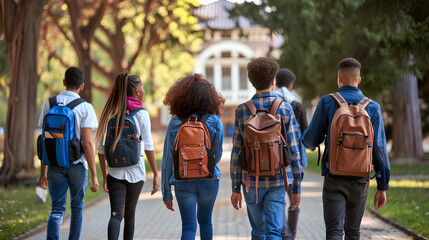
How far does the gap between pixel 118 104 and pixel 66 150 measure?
66 centimetres

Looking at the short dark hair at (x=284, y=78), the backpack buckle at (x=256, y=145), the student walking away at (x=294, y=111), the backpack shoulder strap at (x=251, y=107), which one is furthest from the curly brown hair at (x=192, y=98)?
the short dark hair at (x=284, y=78)

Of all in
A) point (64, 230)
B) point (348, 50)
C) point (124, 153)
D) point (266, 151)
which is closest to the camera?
point (266, 151)

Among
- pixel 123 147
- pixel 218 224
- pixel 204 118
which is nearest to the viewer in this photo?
pixel 204 118

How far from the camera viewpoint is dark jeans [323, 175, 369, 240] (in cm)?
450

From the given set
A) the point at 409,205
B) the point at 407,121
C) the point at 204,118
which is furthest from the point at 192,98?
the point at 407,121

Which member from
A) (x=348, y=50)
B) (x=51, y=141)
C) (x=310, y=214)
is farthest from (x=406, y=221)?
(x=348, y=50)

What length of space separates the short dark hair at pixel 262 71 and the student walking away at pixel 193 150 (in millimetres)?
340

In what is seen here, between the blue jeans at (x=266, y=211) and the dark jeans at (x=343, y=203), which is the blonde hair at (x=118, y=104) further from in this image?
the dark jeans at (x=343, y=203)

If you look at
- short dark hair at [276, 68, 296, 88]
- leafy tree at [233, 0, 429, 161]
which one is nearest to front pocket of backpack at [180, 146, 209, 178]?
short dark hair at [276, 68, 296, 88]

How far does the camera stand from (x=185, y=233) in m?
4.71

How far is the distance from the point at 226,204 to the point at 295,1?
31.7 feet

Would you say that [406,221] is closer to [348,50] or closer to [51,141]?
[51,141]

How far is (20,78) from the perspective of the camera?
13.6 metres

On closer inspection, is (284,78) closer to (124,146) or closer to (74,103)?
(124,146)
